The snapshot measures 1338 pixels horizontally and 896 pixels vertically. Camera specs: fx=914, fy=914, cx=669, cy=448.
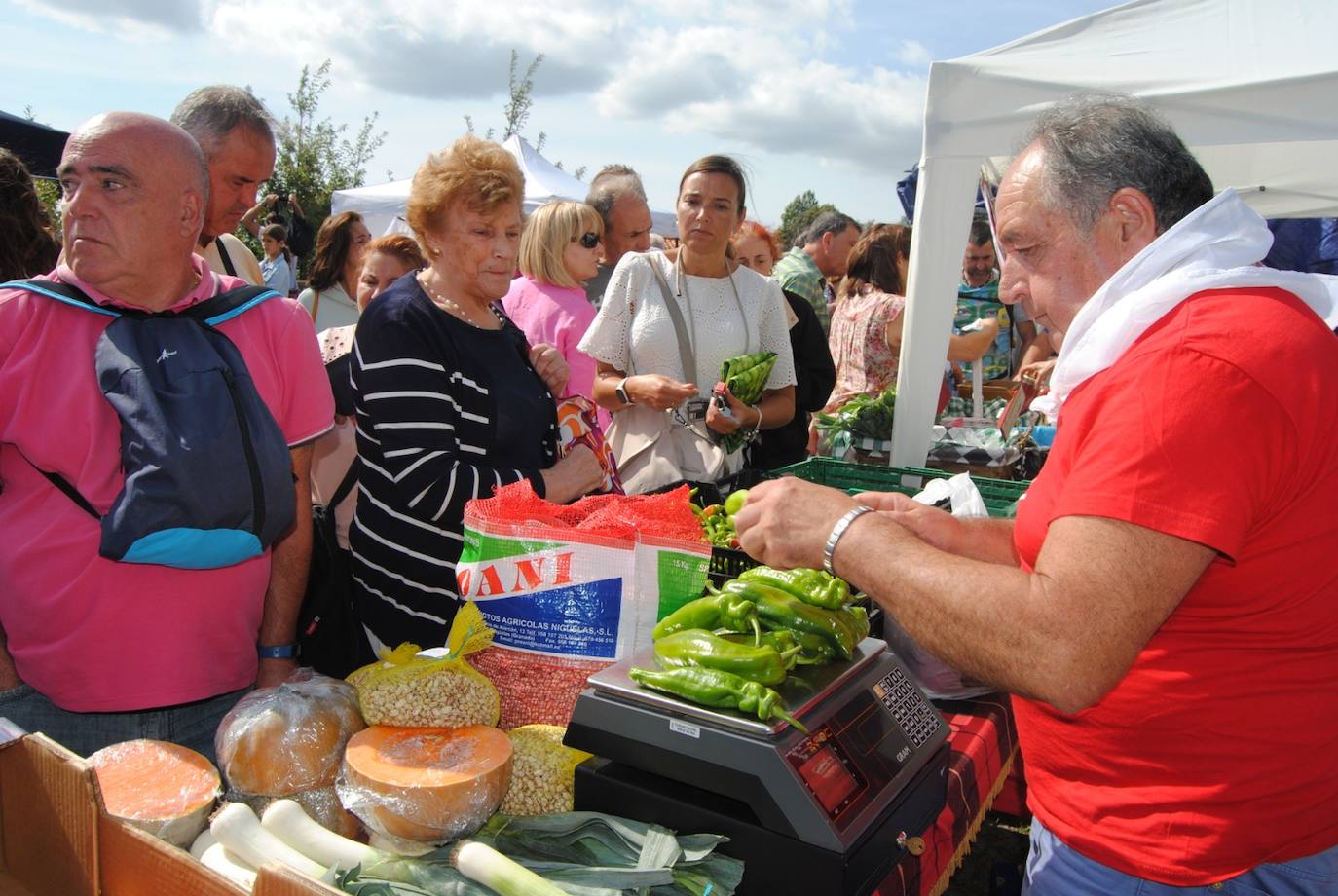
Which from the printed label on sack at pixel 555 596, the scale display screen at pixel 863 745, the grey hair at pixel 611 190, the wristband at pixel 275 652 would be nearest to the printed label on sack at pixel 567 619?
the printed label on sack at pixel 555 596

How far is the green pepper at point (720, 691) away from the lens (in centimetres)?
141

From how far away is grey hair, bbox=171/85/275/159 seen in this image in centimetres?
293

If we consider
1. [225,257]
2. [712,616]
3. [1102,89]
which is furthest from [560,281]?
[712,616]

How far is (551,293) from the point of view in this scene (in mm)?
4578

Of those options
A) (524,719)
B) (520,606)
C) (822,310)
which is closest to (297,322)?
(520,606)

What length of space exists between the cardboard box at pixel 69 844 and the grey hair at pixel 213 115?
2.10 meters

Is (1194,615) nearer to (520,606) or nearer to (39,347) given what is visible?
(520,606)

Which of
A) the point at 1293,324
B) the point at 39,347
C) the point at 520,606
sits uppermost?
the point at 1293,324

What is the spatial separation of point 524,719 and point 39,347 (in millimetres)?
1249

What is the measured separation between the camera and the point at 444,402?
2.32 metres

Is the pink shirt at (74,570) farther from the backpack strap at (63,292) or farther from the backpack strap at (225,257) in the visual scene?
the backpack strap at (225,257)

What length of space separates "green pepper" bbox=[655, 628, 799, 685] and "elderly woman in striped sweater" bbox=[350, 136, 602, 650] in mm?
857

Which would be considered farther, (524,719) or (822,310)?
(822,310)

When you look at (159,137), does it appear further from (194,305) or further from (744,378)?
(744,378)
